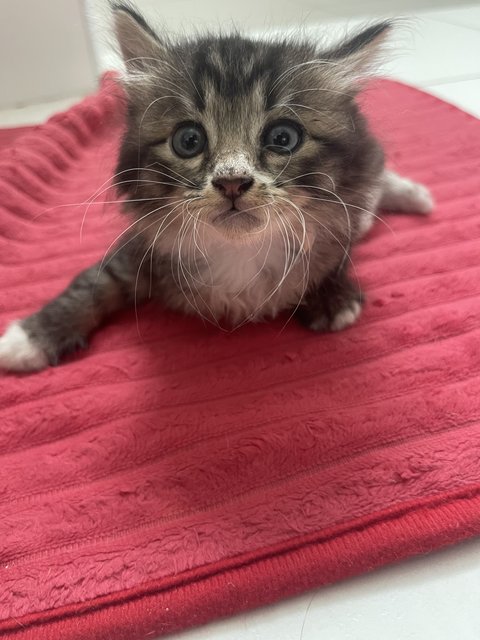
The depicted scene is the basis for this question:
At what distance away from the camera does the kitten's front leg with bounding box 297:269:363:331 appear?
114 cm


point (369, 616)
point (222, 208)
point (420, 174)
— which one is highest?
point (222, 208)

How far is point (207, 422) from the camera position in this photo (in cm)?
95

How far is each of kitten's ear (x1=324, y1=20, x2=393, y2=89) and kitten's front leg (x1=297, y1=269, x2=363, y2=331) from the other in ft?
1.27

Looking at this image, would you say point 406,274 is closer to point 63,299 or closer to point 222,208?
point 222,208

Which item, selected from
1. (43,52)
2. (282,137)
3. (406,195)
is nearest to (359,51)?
(282,137)

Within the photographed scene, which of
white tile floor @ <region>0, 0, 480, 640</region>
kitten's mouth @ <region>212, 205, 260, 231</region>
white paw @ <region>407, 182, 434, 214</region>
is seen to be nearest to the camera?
white tile floor @ <region>0, 0, 480, 640</region>

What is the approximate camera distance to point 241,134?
850mm

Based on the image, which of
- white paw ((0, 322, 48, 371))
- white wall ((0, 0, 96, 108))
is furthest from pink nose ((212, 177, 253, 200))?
white wall ((0, 0, 96, 108))

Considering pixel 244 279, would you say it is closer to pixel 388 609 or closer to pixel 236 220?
pixel 236 220

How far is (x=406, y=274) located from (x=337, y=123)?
478 mm

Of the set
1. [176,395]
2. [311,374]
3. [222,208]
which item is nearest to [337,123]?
[222,208]

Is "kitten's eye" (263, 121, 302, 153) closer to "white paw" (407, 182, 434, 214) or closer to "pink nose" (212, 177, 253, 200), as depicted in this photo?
"pink nose" (212, 177, 253, 200)

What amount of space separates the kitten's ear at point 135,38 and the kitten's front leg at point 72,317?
39 cm

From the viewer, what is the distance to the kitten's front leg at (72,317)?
1063mm
